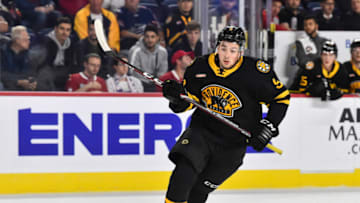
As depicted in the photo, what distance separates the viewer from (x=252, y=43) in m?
4.07

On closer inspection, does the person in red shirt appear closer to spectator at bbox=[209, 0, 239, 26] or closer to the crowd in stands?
the crowd in stands

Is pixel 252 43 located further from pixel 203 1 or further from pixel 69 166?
pixel 69 166

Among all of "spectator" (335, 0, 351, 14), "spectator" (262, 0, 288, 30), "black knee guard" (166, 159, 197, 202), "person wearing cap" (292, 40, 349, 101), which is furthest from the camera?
"spectator" (335, 0, 351, 14)

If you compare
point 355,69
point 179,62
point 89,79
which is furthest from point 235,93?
point 355,69

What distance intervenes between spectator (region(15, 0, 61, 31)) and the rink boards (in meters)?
0.75

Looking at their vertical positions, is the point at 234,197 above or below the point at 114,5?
below

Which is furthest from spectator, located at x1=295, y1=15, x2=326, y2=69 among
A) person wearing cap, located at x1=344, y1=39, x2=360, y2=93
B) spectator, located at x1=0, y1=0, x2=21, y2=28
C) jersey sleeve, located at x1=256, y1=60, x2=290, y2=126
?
spectator, located at x1=0, y1=0, x2=21, y2=28

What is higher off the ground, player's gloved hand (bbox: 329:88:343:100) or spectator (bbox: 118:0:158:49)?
spectator (bbox: 118:0:158:49)

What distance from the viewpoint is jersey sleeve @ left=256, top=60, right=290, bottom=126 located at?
8.06 ft

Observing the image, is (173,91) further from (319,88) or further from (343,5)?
(343,5)

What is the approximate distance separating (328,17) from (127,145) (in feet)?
8.10

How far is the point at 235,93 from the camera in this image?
2.45 meters

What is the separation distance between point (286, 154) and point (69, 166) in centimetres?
165

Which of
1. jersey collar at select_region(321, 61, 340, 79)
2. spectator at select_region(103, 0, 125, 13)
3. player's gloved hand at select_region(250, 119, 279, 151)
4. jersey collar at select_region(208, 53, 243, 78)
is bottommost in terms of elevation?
player's gloved hand at select_region(250, 119, 279, 151)
